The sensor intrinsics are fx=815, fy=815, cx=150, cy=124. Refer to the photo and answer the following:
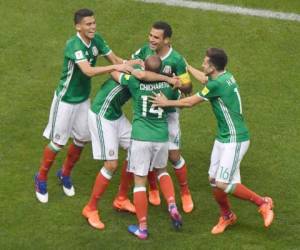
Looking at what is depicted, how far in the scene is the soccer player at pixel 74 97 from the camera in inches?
396

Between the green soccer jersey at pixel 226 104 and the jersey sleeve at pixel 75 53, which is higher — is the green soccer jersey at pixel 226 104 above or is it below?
below

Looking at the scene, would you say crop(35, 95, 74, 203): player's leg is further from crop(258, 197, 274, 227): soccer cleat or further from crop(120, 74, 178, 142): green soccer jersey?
crop(258, 197, 274, 227): soccer cleat

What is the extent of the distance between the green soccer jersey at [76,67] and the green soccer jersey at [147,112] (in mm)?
700

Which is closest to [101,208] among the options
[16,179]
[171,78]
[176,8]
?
[16,179]

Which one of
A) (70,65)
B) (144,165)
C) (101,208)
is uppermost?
(70,65)

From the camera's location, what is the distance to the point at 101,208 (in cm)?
1053

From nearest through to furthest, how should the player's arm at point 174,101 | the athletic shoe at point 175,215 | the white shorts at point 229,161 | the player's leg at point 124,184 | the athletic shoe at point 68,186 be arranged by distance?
1. the player's arm at point 174,101
2. the white shorts at point 229,161
3. the athletic shoe at point 175,215
4. the player's leg at point 124,184
5. the athletic shoe at point 68,186

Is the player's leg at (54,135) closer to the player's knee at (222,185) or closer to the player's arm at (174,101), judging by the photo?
the player's arm at (174,101)

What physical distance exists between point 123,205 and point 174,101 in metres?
1.68

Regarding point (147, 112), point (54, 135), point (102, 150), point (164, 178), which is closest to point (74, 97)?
point (54, 135)

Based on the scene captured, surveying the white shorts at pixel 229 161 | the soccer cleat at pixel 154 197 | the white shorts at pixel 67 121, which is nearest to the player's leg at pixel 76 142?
the white shorts at pixel 67 121

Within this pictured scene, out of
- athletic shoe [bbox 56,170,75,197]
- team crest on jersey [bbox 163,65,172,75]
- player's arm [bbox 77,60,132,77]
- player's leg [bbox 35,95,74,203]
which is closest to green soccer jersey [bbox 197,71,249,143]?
team crest on jersey [bbox 163,65,172,75]

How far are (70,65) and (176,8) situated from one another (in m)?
5.91

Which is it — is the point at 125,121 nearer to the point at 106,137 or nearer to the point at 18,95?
the point at 106,137
